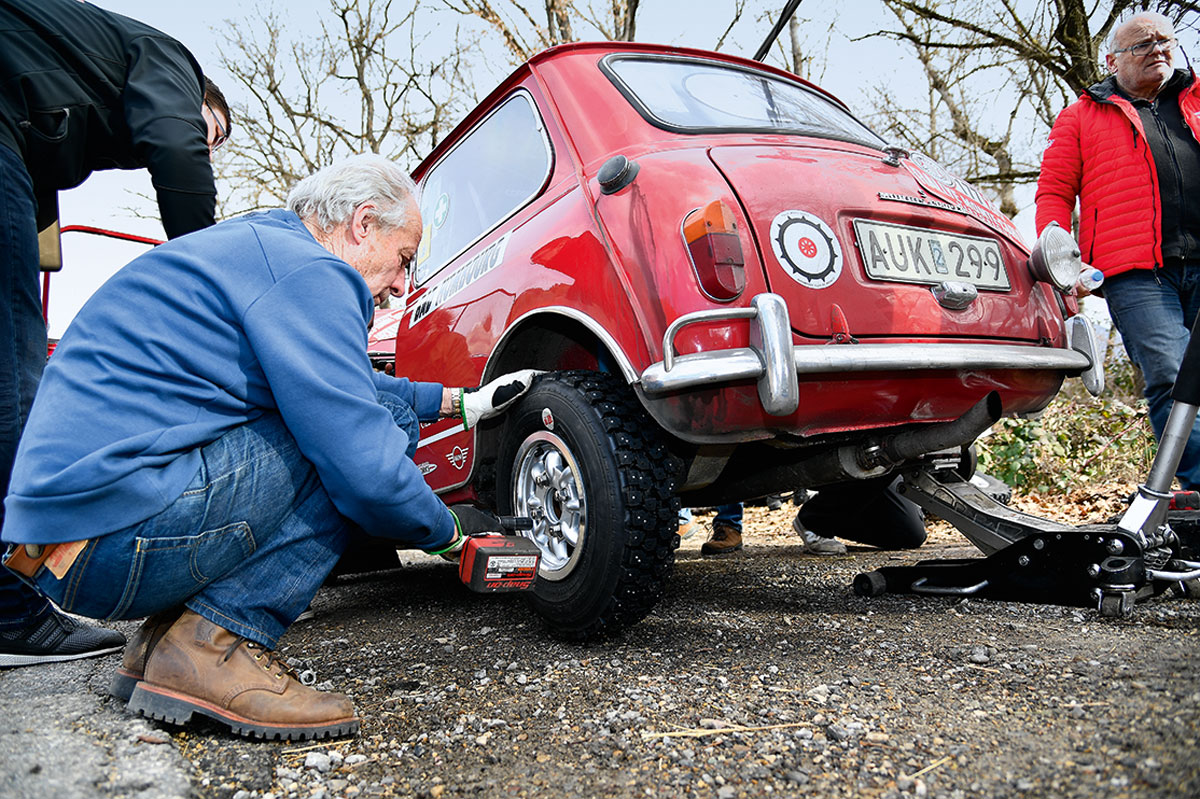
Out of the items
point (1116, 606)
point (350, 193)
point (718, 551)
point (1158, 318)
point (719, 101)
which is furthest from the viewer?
point (718, 551)

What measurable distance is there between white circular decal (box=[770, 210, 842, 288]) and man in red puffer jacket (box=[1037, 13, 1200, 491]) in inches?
64.1

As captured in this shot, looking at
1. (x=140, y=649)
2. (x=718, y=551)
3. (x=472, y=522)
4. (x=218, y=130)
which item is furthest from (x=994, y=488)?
(x=218, y=130)

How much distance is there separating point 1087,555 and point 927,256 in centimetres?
94

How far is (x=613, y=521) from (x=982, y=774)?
953 millimetres

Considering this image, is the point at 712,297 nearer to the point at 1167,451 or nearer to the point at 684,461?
the point at 684,461

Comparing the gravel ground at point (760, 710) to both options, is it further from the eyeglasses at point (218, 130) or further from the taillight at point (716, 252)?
the eyeglasses at point (218, 130)

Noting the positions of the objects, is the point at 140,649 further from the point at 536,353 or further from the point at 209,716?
the point at 536,353

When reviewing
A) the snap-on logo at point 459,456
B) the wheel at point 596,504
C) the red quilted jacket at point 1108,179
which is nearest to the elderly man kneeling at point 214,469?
the wheel at point 596,504

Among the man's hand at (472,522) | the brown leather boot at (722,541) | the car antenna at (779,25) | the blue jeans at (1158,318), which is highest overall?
the car antenna at (779,25)

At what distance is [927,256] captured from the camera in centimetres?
214

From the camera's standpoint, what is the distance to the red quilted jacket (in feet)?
10.2

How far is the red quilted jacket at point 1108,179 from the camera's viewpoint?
10.2ft

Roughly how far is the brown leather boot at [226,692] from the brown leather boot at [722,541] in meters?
3.18

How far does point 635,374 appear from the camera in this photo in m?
1.93
